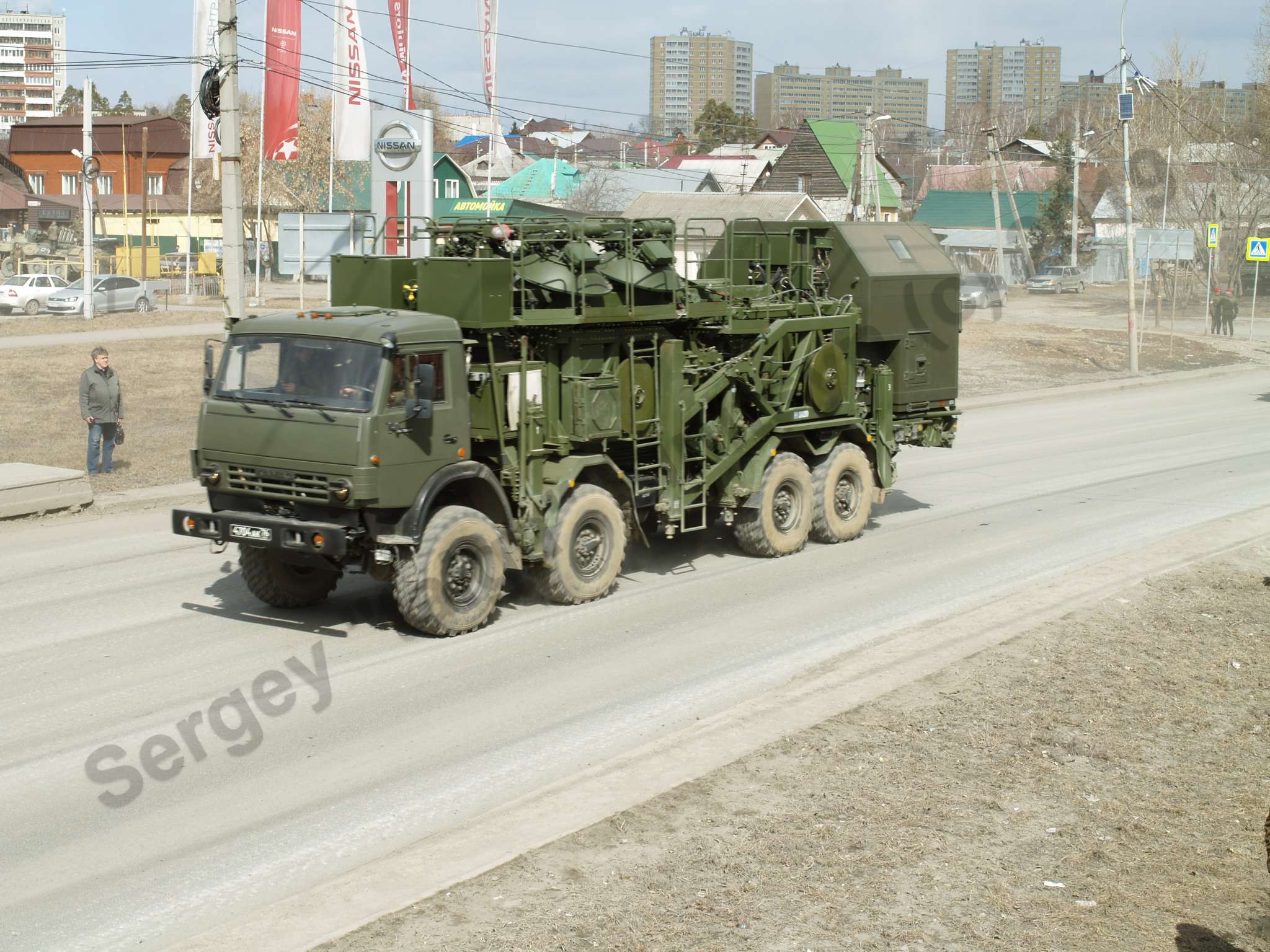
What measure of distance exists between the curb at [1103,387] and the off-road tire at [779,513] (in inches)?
574

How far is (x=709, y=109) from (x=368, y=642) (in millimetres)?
146540

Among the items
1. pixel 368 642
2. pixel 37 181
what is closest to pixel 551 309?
pixel 368 642

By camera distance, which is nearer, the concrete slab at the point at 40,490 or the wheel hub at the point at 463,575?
the wheel hub at the point at 463,575

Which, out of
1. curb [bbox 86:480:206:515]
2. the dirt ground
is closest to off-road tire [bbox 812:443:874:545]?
the dirt ground

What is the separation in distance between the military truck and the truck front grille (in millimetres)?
25

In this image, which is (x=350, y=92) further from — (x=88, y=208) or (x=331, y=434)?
(x=331, y=434)

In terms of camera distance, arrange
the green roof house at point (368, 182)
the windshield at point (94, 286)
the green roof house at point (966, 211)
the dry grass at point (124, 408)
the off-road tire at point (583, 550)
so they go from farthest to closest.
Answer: the green roof house at point (966, 211) < the green roof house at point (368, 182) < the windshield at point (94, 286) < the dry grass at point (124, 408) < the off-road tire at point (583, 550)

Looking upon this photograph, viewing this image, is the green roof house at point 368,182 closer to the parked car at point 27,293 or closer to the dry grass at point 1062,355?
the parked car at point 27,293

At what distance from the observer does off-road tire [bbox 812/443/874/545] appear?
1463 cm

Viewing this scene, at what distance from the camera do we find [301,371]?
10648 mm

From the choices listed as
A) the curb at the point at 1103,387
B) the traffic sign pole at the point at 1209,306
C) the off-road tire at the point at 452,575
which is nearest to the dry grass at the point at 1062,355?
the curb at the point at 1103,387

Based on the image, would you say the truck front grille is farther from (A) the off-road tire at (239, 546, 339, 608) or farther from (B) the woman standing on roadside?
(B) the woman standing on roadside

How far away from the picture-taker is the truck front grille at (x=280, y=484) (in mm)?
10336

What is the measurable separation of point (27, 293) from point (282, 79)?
22247mm
